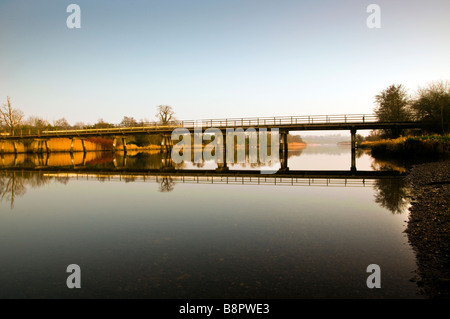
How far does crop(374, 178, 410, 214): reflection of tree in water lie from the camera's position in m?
10.0

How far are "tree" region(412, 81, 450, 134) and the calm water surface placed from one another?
26760 millimetres

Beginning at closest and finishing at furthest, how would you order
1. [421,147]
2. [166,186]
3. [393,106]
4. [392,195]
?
[392,195] < [166,186] < [421,147] < [393,106]

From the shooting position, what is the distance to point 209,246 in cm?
645

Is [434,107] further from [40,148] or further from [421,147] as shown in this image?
[40,148]

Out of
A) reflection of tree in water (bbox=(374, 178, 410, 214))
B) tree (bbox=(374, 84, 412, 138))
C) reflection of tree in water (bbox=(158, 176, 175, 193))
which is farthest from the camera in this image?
tree (bbox=(374, 84, 412, 138))

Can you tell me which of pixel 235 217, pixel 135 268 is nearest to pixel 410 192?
pixel 235 217

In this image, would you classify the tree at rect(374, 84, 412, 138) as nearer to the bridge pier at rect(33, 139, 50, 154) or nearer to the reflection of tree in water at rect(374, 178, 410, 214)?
the reflection of tree in water at rect(374, 178, 410, 214)

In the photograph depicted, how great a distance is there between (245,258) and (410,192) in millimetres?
9944

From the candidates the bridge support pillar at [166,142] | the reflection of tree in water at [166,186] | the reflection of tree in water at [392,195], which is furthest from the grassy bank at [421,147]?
the bridge support pillar at [166,142]

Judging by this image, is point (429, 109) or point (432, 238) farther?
point (429, 109)

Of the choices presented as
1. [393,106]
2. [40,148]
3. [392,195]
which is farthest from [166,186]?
[40,148]

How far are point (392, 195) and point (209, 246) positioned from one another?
9299mm

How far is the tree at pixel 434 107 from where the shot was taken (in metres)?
32.4

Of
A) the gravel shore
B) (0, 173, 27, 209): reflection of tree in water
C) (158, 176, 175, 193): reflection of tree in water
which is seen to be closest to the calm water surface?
the gravel shore
